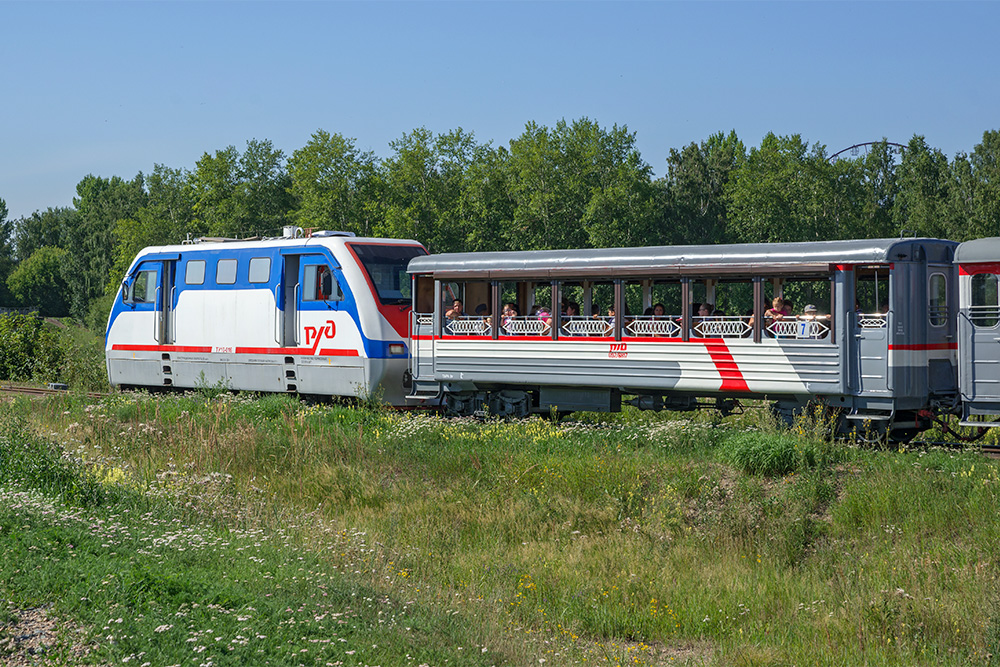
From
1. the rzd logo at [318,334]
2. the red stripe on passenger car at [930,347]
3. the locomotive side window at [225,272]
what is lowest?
the red stripe on passenger car at [930,347]

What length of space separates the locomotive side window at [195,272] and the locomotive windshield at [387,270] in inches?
167

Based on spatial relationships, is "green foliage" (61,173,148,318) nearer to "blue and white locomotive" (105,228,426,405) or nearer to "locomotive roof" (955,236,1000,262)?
"blue and white locomotive" (105,228,426,405)

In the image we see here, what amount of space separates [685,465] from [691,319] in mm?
3462

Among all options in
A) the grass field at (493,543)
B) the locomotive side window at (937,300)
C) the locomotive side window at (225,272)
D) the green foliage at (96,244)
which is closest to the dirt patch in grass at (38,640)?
the grass field at (493,543)

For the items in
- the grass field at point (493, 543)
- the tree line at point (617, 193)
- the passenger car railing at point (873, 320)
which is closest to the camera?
the grass field at point (493, 543)

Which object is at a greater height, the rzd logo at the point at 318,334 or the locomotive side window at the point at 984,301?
the locomotive side window at the point at 984,301

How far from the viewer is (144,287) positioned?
22.5 meters

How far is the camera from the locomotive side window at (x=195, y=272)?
21.4 meters

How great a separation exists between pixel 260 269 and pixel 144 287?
3.83m

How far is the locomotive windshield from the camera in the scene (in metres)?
18.8

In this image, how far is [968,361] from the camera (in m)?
13.8

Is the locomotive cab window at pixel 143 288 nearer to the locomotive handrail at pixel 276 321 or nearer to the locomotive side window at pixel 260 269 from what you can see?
the locomotive side window at pixel 260 269

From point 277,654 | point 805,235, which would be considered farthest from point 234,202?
point 277,654

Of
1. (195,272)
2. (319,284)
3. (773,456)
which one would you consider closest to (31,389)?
(195,272)
